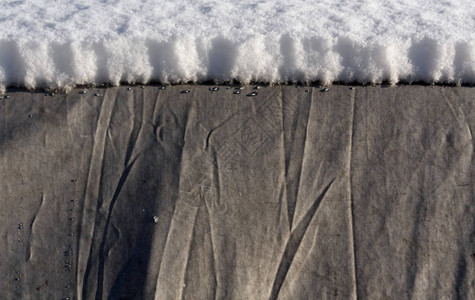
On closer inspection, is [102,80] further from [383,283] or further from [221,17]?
[383,283]

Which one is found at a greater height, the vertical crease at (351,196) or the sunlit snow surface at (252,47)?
the sunlit snow surface at (252,47)

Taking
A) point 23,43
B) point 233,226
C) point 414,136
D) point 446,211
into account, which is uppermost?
point 23,43

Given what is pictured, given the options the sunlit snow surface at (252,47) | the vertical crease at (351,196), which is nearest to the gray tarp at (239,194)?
the vertical crease at (351,196)

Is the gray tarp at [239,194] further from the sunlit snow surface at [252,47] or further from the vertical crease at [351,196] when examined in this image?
the sunlit snow surface at [252,47]

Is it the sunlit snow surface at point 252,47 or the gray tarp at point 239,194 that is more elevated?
the sunlit snow surface at point 252,47

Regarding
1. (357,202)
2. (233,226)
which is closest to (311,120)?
(357,202)

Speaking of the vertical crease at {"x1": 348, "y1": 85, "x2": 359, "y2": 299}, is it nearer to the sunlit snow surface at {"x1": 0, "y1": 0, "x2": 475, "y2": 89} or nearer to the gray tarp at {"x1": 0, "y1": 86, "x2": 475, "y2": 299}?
the gray tarp at {"x1": 0, "y1": 86, "x2": 475, "y2": 299}

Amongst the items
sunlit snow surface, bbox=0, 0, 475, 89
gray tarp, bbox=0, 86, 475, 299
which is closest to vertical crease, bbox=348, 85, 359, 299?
gray tarp, bbox=0, 86, 475, 299
